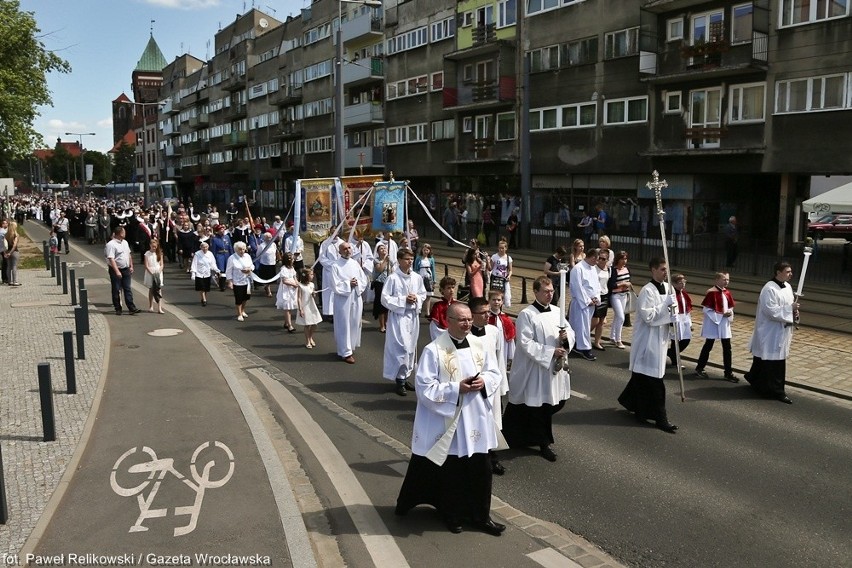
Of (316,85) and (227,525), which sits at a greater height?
(316,85)

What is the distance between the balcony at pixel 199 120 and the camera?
82.7 metres

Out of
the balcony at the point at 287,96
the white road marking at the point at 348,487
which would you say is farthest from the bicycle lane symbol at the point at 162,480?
the balcony at the point at 287,96

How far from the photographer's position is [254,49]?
68688 millimetres

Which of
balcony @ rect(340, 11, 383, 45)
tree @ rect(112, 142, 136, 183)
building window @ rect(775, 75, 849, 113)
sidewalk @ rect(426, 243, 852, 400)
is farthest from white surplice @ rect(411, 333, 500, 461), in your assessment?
tree @ rect(112, 142, 136, 183)

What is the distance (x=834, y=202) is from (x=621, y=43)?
57.6 ft

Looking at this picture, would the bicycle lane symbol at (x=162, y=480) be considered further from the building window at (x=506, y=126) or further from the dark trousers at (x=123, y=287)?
the building window at (x=506, y=126)

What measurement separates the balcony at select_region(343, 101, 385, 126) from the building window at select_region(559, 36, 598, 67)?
17036 mm

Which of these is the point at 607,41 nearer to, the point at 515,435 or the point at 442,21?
the point at 442,21

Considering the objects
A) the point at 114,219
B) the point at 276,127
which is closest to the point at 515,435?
the point at 114,219

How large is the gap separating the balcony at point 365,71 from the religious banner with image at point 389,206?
31330 millimetres

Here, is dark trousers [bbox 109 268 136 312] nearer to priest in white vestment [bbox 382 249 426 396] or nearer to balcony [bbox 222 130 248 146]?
priest in white vestment [bbox 382 249 426 396]

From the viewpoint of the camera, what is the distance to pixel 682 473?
722 centimetres

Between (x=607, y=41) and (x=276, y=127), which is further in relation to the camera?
(x=276, y=127)

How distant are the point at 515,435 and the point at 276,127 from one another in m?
59.8
